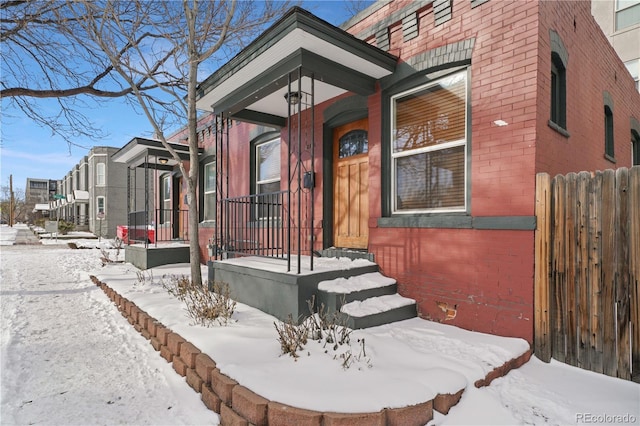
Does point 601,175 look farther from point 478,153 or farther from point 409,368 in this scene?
point 409,368

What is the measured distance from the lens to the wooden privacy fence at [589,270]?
9.52 feet

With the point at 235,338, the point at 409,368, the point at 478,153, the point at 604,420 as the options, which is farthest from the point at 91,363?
the point at 478,153

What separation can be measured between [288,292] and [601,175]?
3.35 metres

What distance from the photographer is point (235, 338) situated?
3203mm

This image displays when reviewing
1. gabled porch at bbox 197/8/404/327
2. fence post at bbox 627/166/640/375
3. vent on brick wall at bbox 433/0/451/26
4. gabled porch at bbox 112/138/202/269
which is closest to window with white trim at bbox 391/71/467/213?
gabled porch at bbox 197/8/404/327

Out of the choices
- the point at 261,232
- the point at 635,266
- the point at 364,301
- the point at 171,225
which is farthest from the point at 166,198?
the point at 635,266

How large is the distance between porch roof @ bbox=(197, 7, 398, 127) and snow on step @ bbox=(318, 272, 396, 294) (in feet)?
8.68

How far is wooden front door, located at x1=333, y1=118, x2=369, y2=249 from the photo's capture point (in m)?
5.47

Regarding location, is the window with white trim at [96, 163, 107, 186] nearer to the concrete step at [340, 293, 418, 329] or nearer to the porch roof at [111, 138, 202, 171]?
the porch roof at [111, 138, 202, 171]

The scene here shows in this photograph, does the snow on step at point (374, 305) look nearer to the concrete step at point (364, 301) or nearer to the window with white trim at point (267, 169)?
the concrete step at point (364, 301)

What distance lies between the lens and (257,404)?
2145 millimetres

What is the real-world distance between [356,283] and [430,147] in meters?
2.08

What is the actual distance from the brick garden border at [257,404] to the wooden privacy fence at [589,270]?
44 centimetres

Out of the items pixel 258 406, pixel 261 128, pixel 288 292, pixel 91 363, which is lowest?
pixel 91 363
